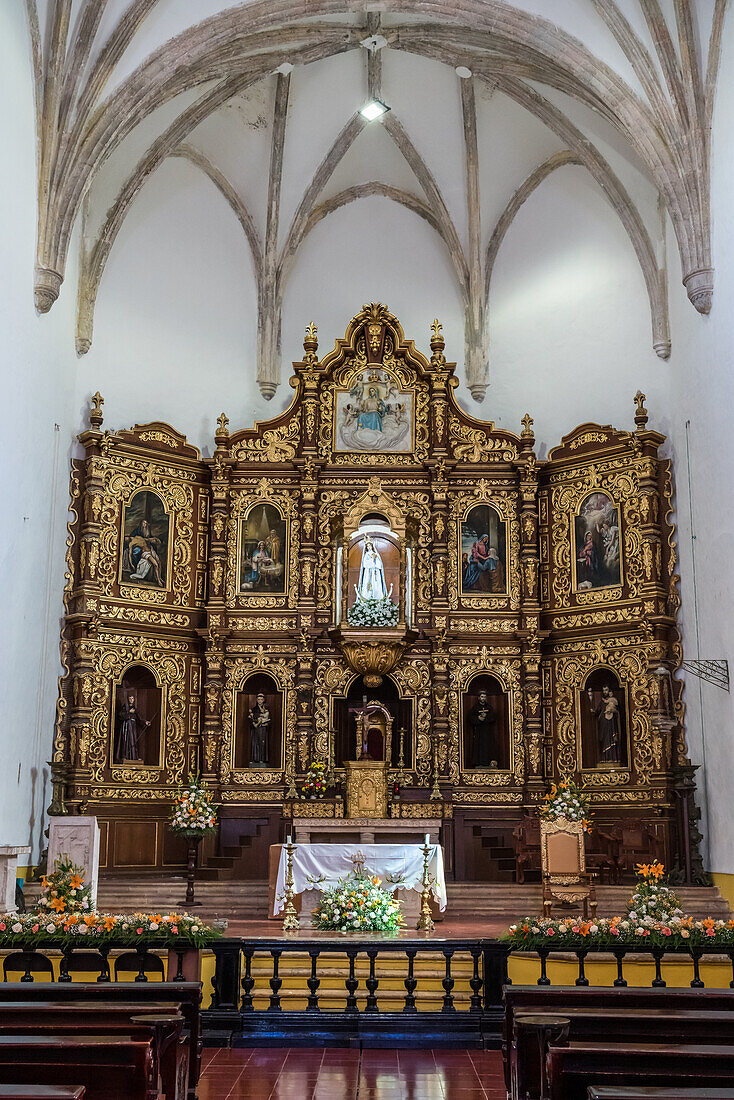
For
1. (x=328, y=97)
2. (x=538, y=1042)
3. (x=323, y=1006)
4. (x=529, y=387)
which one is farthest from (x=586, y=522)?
(x=538, y=1042)

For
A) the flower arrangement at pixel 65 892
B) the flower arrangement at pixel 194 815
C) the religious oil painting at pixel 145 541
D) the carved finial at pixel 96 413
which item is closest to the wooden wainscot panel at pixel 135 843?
the flower arrangement at pixel 194 815

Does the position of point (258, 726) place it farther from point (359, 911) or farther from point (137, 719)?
point (359, 911)

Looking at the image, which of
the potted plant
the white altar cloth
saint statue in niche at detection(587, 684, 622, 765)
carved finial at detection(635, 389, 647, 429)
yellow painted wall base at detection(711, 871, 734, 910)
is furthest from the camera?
carved finial at detection(635, 389, 647, 429)

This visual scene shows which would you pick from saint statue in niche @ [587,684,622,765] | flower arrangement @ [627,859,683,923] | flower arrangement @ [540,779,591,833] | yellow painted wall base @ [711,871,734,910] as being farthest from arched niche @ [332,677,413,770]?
flower arrangement @ [627,859,683,923]

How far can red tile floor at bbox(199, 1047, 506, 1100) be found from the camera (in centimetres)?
899

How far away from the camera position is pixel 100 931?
10.9 metres

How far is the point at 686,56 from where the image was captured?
61.2 feet

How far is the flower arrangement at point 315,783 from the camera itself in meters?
19.7

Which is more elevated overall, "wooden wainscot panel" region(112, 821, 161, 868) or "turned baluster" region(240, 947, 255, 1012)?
"wooden wainscot panel" region(112, 821, 161, 868)

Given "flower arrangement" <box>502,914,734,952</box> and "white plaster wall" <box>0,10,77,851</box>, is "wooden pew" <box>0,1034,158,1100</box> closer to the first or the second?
"flower arrangement" <box>502,914,734,952</box>

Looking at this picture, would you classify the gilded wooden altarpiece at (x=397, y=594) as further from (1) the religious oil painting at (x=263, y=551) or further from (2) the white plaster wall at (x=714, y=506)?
(2) the white plaster wall at (x=714, y=506)

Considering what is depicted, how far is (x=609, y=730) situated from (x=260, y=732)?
234 inches

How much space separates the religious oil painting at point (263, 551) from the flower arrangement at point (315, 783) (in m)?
3.24

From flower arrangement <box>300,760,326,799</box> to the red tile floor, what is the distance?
343 inches
